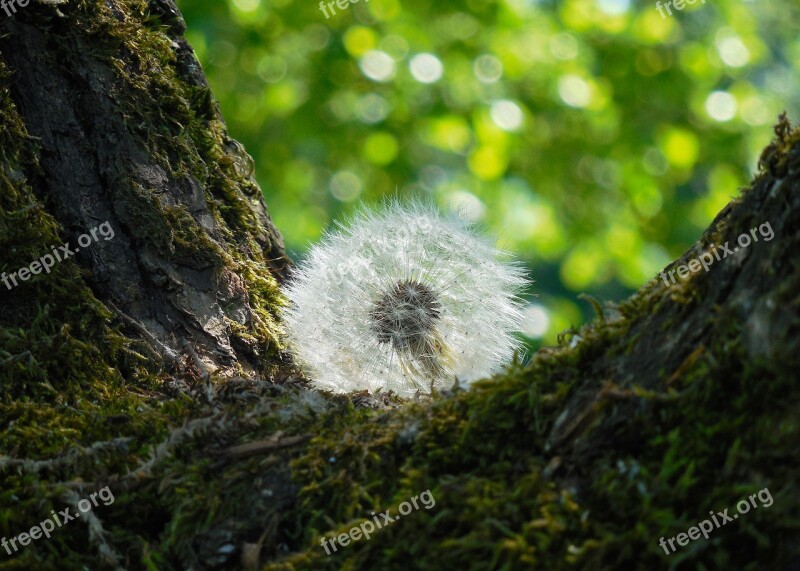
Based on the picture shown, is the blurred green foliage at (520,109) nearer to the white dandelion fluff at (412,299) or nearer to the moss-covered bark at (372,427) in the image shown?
the white dandelion fluff at (412,299)

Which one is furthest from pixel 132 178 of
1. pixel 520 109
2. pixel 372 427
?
pixel 520 109

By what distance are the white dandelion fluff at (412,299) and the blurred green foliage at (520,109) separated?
6.39 m

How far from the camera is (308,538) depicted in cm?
149

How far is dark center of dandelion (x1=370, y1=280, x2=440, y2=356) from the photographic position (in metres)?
3.01

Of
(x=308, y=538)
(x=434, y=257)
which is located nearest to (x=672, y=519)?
(x=308, y=538)

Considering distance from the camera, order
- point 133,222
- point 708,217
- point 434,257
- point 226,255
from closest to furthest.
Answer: point 133,222 < point 226,255 < point 434,257 < point 708,217

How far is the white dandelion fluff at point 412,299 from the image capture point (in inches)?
117

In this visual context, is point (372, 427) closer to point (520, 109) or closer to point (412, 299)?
point (412, 299)

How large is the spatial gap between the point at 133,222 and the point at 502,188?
8137 mm

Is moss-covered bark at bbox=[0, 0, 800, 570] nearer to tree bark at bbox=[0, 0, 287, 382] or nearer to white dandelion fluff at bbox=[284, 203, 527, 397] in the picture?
tree bark at bbox=[0, 0, 287, 382]

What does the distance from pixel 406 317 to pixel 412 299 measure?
0.28ft

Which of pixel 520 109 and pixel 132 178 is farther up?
pixel 520 109

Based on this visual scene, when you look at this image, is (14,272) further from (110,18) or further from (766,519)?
(766,519)

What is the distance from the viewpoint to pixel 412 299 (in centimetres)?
307
